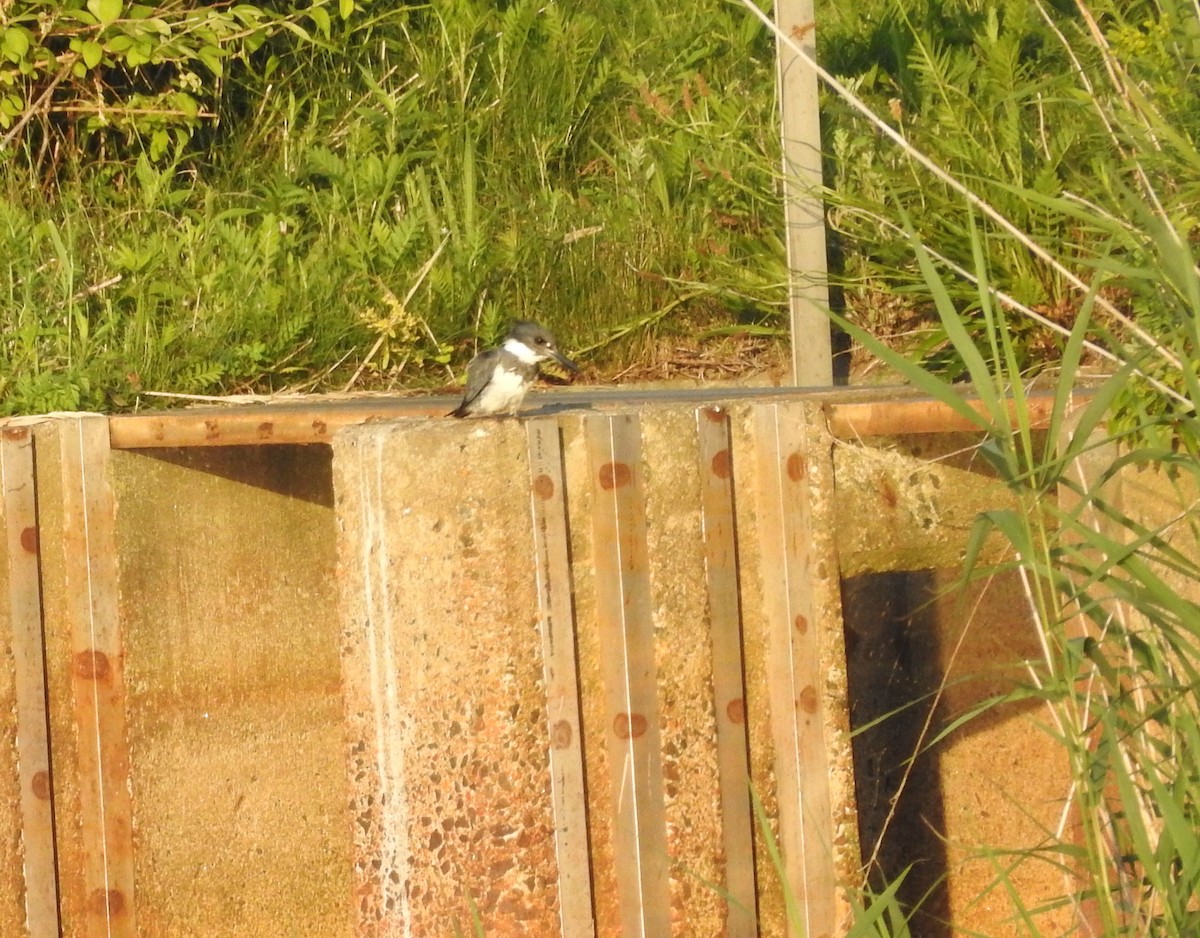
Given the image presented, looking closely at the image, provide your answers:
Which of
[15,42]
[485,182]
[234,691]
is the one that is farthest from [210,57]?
[234,691]

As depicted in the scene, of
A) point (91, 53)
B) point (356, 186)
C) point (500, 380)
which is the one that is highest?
point (91, 53)

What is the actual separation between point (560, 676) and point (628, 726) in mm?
200

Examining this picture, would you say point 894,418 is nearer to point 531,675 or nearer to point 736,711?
point 736,711

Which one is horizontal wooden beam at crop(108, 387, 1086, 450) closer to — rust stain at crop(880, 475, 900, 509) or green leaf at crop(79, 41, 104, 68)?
rust stain at crop(880, 475, 900, 509)

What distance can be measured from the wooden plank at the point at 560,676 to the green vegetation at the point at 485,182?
1.40m

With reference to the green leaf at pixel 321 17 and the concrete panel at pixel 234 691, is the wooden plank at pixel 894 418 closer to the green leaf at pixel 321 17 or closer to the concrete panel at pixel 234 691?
the concrete panel at pixel 234 691

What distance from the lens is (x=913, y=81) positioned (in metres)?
6.76

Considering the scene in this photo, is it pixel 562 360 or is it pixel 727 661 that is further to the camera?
pixel 562 360

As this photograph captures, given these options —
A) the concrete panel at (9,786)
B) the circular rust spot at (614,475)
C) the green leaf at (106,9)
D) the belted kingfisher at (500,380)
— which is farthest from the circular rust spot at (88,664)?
the green leaf at (106,9)

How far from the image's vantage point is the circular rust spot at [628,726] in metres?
3.47

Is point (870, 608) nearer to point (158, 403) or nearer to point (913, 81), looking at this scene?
point (158, 403)

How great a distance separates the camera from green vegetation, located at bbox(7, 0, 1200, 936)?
5430 mm

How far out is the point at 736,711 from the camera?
3646mm

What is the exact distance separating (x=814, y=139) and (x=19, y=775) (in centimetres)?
324
